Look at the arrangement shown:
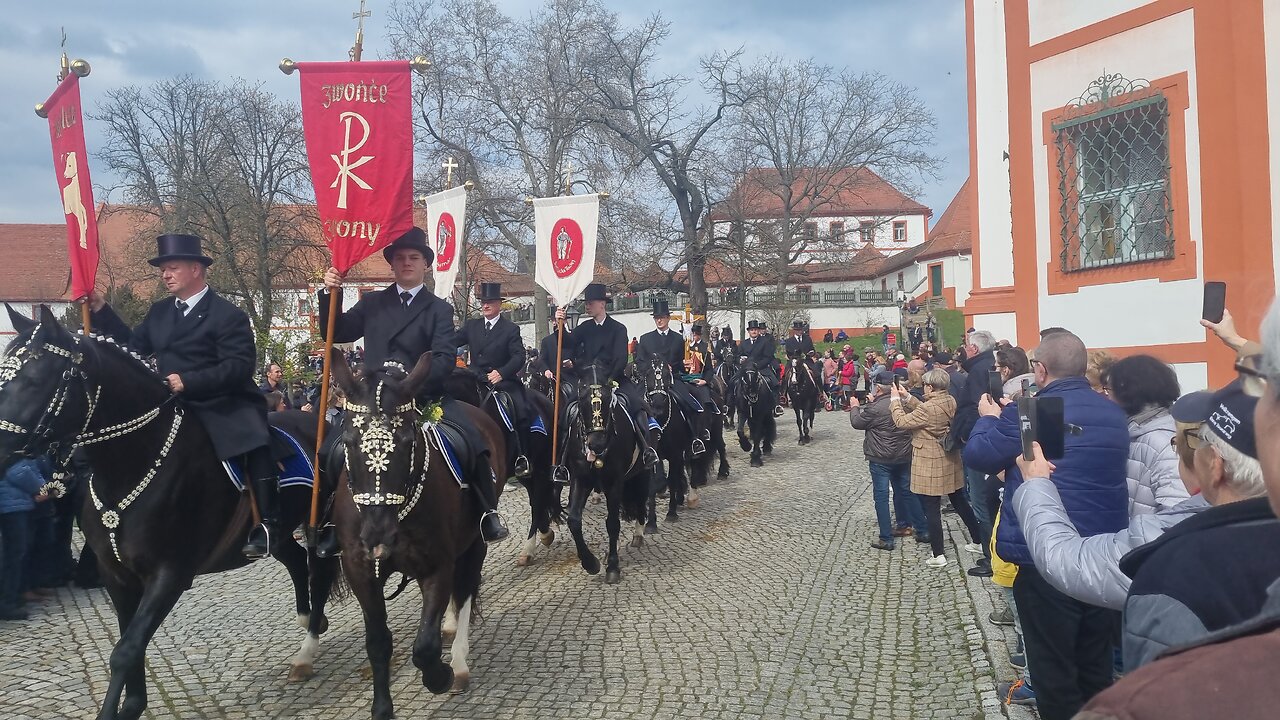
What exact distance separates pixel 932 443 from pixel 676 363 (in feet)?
16.2

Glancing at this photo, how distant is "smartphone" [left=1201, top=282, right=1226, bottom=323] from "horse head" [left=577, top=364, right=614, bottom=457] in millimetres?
5046

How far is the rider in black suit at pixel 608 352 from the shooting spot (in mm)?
9281

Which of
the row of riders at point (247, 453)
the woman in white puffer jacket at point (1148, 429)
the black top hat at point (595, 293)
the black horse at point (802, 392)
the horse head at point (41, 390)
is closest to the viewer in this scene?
the horse head at point (41, 390)

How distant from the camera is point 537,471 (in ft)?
30.7

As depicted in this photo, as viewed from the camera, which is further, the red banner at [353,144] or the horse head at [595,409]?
the horse head at [595,409]

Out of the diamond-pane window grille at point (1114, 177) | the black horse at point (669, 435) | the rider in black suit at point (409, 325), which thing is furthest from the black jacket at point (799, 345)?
the rider in black suit at point (409, 325)

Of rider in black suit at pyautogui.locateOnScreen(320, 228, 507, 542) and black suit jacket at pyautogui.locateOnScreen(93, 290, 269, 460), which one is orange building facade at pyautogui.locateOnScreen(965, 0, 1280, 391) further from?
black suit jacket at pyautogui.locateOnScreen(93, 290, 269, 460)

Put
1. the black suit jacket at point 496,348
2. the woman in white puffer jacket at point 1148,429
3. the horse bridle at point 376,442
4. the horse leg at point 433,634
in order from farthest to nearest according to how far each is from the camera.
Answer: the black suit jacket at point 496,348 < the horse leg at point 433,634 < the horse bridle at point 376,442 < the woman in white puffer jacket at point 1148,429

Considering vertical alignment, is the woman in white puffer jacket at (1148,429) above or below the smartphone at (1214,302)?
below

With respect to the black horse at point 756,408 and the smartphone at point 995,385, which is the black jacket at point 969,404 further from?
the black horse at point 756,408

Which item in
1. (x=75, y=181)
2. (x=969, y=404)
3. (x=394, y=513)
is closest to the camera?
(x=394, y=513)

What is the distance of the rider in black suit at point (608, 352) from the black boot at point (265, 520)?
4.04 metres

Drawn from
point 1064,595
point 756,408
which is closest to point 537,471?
point 1064,595

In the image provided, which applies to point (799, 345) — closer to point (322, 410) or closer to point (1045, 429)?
point (322, 410)
